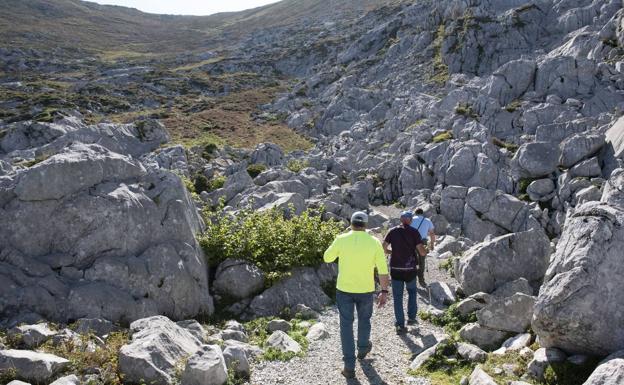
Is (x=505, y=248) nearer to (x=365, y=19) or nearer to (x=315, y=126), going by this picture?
(x=315, y=126)

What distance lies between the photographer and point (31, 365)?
891 centimetres

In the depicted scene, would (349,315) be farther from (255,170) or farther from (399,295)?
(255,170)

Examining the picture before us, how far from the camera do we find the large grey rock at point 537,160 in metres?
37.5

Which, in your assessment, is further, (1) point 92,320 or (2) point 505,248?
(2) point 505,248

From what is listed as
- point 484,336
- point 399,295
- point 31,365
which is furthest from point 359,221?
point 31,365

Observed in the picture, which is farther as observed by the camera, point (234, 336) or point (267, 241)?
point (267, 241)

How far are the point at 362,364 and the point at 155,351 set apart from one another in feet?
15.4

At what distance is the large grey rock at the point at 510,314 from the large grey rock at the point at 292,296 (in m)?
6.88

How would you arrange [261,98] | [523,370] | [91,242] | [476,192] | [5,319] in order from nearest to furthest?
[523,370] → [5,319] → [91,242] → [476,192] → [261,98]

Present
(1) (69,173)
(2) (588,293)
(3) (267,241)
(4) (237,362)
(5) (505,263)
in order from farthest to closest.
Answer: (3) (267,241) < (5) (505,263) < (1) (69,173) < (4) (237,362) < (2) (588,293)

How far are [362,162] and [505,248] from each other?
40.1 m

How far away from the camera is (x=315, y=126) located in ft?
271

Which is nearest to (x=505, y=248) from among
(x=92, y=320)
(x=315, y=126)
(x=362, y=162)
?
(x=92, y=320)

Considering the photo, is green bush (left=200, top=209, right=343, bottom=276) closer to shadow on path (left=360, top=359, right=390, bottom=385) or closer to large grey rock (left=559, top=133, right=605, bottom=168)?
shadow on path (left=360, top=359, right=390, bottom=385)
